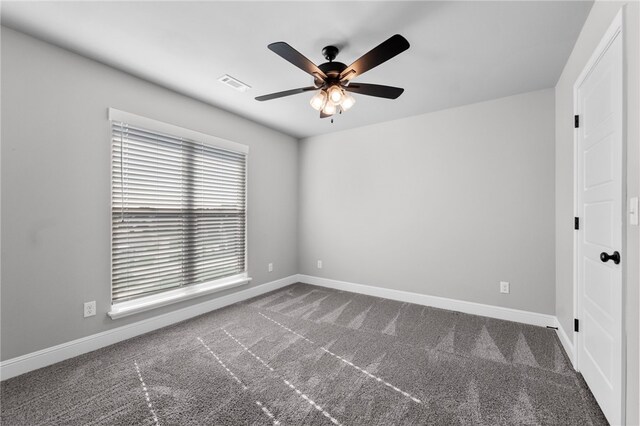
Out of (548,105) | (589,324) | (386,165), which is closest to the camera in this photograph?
(589,324)

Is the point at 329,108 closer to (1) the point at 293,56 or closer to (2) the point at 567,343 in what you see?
(1) the point at 293,56

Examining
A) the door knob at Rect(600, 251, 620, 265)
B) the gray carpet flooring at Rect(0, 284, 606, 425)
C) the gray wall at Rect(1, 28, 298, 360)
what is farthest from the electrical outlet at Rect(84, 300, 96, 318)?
the door knob at Rect(600, 251, 620, 265)

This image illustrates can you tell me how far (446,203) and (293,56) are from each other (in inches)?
105

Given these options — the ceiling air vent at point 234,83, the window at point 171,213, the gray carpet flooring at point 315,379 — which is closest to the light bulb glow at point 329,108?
the ceiling air vent at point 234,83

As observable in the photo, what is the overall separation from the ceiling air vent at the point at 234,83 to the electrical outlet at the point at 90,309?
7.89 ft

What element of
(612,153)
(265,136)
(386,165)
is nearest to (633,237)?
(612,153)

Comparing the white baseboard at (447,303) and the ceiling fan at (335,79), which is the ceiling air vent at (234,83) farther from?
the white baseboard at (447,303)

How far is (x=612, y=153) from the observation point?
4.96 feet

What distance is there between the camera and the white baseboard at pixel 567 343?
6.91 ft

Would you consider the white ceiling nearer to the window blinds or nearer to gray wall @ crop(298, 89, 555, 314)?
gray wall @ crop(298, 89, 555, 314)

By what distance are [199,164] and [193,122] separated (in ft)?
1.63

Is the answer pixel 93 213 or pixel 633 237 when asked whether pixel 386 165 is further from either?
pixel 93 213

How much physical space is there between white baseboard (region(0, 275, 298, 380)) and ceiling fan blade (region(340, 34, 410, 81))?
2970 millimetres

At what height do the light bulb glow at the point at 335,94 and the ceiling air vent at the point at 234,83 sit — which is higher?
the ceiling air vent at the point at 234,83
